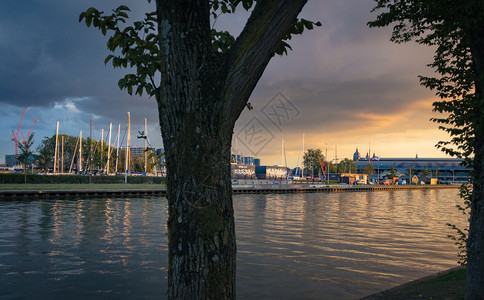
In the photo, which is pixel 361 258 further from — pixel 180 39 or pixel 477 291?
pixel 180 39

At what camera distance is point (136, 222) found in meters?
27.9

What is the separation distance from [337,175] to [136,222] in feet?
409

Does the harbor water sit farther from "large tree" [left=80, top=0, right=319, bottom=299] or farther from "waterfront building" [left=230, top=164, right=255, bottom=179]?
"waterfront building" [left=230, top=164, right=255, bottom=179]

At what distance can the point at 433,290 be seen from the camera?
956 cm

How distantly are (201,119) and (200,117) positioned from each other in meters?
0.02

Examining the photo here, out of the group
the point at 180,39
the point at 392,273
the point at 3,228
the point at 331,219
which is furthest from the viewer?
the point at 331,219

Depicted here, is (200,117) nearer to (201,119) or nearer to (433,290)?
(201,119)

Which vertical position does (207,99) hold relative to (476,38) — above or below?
below

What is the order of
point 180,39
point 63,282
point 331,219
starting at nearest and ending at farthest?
point 180,39
point 63,282
point 331,219

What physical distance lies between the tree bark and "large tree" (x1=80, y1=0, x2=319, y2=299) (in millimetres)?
10

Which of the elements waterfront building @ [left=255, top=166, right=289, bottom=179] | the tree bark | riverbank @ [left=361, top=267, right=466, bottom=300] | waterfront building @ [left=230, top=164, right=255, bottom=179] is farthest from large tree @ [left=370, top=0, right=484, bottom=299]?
waterfront building @ [left=255, top=166, right=289, bottom=179]

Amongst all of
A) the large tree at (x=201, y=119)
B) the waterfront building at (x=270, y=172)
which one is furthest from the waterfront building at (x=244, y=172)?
the large tree at (x=201, y=119)

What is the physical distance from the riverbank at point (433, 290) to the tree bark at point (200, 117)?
687cm

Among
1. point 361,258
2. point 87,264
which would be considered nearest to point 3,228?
point 87,264
